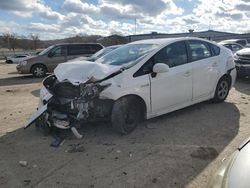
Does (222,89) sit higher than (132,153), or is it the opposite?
(222,89)

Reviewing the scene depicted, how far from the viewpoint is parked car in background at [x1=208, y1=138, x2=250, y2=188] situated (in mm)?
1952

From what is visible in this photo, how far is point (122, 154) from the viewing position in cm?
450

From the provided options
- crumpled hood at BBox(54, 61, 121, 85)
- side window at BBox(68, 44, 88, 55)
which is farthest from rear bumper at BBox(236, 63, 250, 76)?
side window at BBox(68, 44, 88, 55)

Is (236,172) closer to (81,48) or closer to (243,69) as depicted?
(243,69)

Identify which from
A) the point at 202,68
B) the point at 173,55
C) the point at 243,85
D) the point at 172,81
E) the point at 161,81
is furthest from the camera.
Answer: the point at 243,85

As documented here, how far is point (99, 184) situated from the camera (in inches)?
144

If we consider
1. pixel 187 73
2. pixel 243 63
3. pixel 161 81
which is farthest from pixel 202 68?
pixel 243 63

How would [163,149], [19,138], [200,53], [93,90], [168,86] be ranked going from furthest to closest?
1. [200,53]
2. [168,86]
3. [19,138]
4. [93,90]
5. [163,149]

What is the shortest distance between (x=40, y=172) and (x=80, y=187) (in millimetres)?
726

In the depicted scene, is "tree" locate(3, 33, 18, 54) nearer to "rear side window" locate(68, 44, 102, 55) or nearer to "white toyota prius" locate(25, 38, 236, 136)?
"rear side window" locate(68, 44, 102, 55)

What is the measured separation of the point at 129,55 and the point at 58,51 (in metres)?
10.7

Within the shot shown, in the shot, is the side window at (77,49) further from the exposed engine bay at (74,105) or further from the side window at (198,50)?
the exposed engine bay at (74,105)

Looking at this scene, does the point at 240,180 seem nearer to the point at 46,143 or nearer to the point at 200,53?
the point at 46,143

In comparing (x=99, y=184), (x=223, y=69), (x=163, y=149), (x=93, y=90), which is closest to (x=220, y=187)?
(x=99, y=184)
